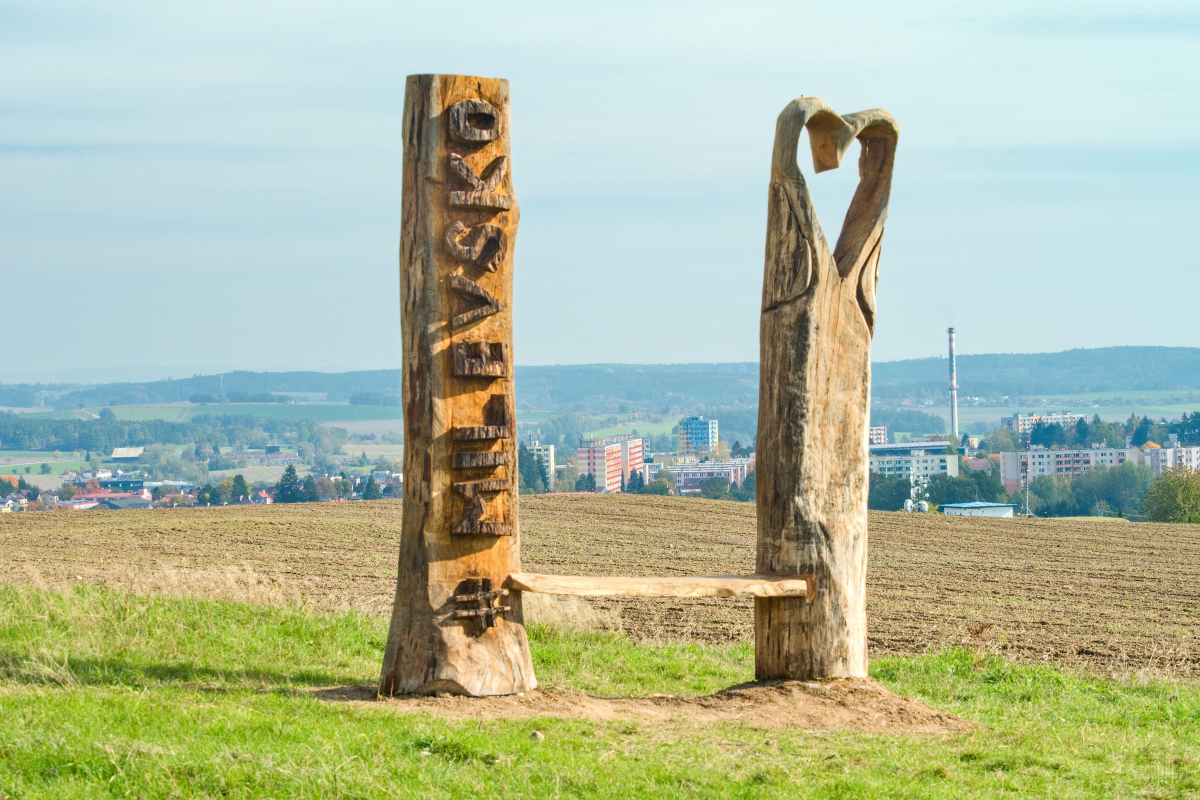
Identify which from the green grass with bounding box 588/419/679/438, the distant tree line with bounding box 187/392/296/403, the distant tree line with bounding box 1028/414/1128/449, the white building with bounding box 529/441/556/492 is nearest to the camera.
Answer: the white building with bounding box 529/441/556/492

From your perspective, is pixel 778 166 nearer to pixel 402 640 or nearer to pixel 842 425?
pixel 842 425

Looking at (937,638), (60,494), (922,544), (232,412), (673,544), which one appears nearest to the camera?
(937,638)

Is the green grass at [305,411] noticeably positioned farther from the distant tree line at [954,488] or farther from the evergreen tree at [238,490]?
the distant tree line at [954,488]

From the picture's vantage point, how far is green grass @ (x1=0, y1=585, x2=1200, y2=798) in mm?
4934

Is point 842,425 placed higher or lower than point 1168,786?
higher

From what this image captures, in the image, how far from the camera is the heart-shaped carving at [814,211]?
7680 mm

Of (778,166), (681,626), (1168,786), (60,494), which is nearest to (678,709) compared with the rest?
(1168,786)

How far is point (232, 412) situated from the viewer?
342ft

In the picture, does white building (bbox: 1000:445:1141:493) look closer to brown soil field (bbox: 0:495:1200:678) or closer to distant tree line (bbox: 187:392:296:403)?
brown soil field (bbox: 0:495:1200:678)

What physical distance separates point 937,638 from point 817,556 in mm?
5396

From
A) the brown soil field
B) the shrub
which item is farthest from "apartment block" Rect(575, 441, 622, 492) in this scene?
the brown soil field

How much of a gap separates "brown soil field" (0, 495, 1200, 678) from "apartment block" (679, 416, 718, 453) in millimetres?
72111

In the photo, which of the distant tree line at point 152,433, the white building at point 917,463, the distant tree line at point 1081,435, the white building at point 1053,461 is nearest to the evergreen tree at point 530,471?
the white building at point 917,463

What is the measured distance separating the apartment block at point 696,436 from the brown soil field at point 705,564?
237 feet
